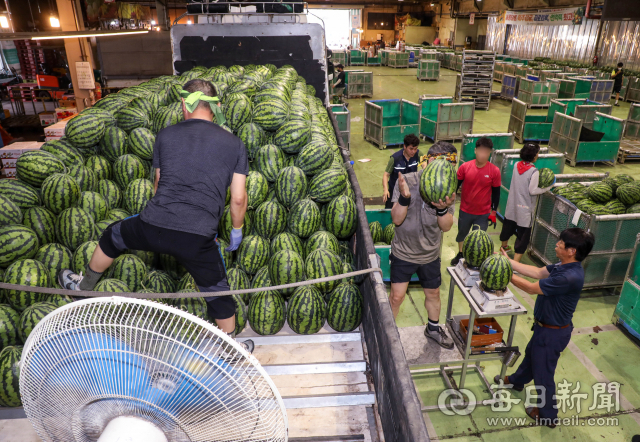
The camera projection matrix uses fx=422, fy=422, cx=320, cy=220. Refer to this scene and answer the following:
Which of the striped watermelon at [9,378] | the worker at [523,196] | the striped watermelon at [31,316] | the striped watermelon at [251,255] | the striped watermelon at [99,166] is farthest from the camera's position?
the worker at [523,196]

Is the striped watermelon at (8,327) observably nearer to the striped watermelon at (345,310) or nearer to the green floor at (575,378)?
the striped watermelon at (345,310)

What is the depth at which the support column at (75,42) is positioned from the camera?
10062 millimetres

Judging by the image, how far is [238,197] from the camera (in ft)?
9.20

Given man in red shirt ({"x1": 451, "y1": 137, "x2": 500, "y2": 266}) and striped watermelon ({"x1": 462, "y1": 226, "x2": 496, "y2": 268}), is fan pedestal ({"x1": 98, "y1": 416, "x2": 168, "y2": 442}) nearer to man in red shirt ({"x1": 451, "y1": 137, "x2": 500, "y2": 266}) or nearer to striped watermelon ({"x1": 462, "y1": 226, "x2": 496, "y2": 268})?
striped watermelon ({"x1": 462, "y1": 226, "x2": 496, "y2": 268})

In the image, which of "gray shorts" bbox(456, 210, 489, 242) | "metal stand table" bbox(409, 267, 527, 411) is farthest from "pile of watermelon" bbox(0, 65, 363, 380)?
"gray shorts" bbox(456, 210, 489, 242)

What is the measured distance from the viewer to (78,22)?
34.2 feet

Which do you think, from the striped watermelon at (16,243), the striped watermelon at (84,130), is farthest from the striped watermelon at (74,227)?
the striped watermelon at (84,130)

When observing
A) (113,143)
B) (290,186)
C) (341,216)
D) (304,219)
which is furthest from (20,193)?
(341,216)

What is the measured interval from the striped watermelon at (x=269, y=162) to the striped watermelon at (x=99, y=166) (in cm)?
140

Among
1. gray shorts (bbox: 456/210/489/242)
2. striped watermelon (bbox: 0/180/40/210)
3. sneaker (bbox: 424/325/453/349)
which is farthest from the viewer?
gray shorts (bbox: 456/210/489/242)

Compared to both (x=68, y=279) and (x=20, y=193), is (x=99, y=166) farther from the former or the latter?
(x=68, y=279)

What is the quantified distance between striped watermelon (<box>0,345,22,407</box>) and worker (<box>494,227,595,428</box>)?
3601 mm

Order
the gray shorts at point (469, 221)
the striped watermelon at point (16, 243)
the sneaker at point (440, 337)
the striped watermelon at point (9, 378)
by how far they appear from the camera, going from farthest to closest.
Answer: the gray shorts at point (469, 221) < the sneaker at point (440, 337) < the striped watermelon at point (16, 243) < the striped watermelon at point (9, 378)

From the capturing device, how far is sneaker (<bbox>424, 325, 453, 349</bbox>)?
4027 mm
